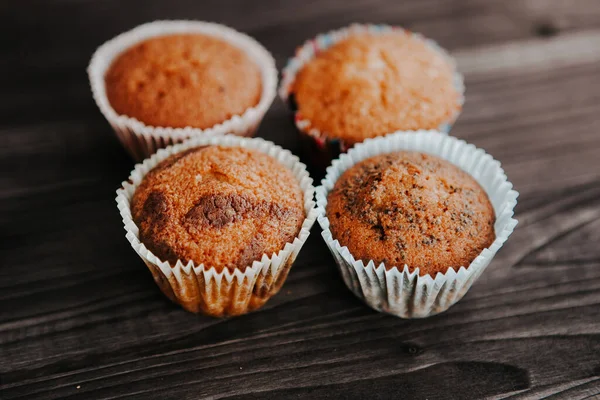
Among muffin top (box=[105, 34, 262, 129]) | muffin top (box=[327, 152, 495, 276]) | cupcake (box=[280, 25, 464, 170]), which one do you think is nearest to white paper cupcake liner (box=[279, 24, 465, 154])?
cupcake (box=[280, 25, 464, 170])

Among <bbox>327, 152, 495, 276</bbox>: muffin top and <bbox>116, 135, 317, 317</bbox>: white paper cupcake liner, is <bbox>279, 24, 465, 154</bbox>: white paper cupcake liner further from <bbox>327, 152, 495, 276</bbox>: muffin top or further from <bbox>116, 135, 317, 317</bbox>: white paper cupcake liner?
<bbox>327, 152, 495, 276</bbox>: muffin top

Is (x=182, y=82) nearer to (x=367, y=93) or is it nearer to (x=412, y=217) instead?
(x=367, y=93)

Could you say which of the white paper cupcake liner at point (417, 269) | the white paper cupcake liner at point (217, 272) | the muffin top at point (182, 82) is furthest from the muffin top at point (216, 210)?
the muffin top at point (182, 82)

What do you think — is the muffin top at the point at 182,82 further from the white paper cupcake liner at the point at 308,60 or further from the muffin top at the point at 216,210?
the muffin top at the point at 216,210

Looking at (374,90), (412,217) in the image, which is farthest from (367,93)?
(412,217)

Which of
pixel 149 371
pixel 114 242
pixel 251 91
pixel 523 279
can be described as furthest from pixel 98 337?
pixel 523 279

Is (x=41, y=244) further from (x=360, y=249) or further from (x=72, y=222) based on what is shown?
(x=360, y=249)
